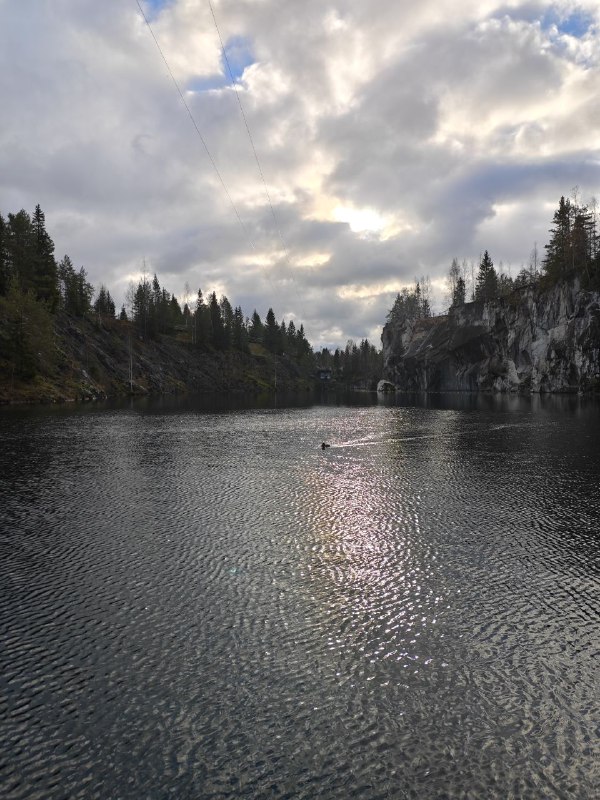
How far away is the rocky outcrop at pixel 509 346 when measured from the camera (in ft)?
351

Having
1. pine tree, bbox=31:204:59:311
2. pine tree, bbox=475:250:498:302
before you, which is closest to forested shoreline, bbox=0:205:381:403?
pine tree, bbox=31:204:59:311

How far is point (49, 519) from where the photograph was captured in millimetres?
17891

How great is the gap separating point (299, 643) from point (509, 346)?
485 ft

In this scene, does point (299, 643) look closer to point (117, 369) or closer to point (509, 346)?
point (117, 369)

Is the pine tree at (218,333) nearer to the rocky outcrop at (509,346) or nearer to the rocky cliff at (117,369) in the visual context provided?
the rocky cliff at (117,369)

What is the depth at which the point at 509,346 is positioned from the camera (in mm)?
140875

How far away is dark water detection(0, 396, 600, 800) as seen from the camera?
6.32m

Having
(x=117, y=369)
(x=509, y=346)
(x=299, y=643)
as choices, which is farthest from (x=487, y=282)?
(x=299, y=643)

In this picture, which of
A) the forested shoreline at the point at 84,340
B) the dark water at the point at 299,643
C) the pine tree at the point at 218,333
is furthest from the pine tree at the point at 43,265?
the dark water at the point at 299,643

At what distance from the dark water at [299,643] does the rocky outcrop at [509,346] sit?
100 metres

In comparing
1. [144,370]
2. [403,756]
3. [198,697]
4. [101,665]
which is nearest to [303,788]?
[403,756]

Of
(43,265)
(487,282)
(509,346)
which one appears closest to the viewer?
(43,265)

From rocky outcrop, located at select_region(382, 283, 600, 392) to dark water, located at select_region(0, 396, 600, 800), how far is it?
100012 millimetres

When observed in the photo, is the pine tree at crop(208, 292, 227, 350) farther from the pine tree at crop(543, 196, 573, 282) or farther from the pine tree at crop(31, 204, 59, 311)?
the pine tree at crop(543, 196, 573, 282)
